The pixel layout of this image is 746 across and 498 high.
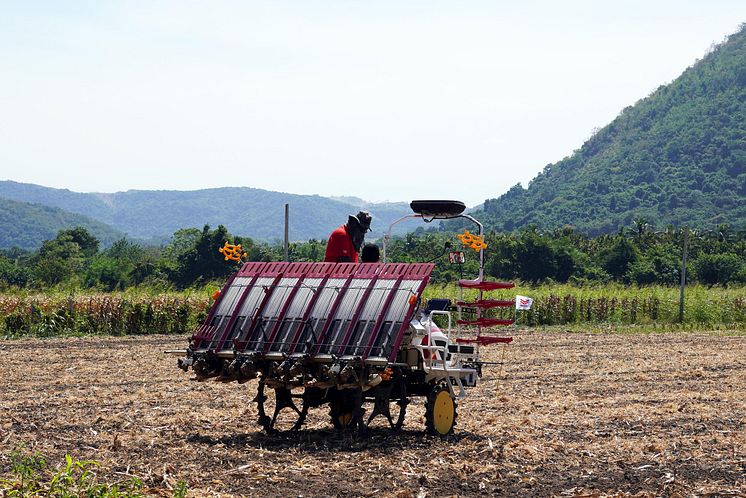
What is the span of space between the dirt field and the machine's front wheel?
0.20 m

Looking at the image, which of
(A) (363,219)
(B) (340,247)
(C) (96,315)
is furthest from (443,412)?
(C) (96,315)

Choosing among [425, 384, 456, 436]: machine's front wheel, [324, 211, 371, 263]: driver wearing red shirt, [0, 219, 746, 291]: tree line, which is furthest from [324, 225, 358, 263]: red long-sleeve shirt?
[0, 219, 746, 291]: tree line

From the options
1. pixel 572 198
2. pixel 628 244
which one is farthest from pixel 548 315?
pixel 572 198

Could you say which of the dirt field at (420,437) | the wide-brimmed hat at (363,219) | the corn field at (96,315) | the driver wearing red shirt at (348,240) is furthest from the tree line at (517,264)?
the wide-brimmed hat at (363,219)

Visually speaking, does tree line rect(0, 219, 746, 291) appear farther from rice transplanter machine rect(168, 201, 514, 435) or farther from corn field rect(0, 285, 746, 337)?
rice transplanter machine rect(168, 201, 514, 435)

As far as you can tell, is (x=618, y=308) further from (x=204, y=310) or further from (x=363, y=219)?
(x=363, y=219)

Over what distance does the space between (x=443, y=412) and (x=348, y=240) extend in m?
2.65

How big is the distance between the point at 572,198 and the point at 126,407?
7084 inches

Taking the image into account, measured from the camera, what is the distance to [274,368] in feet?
43.2

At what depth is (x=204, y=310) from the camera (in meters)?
38.3

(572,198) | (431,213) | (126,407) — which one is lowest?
(126,407)

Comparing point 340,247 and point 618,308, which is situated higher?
point 340,247

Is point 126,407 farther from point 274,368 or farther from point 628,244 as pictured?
point 628,244

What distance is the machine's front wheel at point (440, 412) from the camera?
14.0 m
